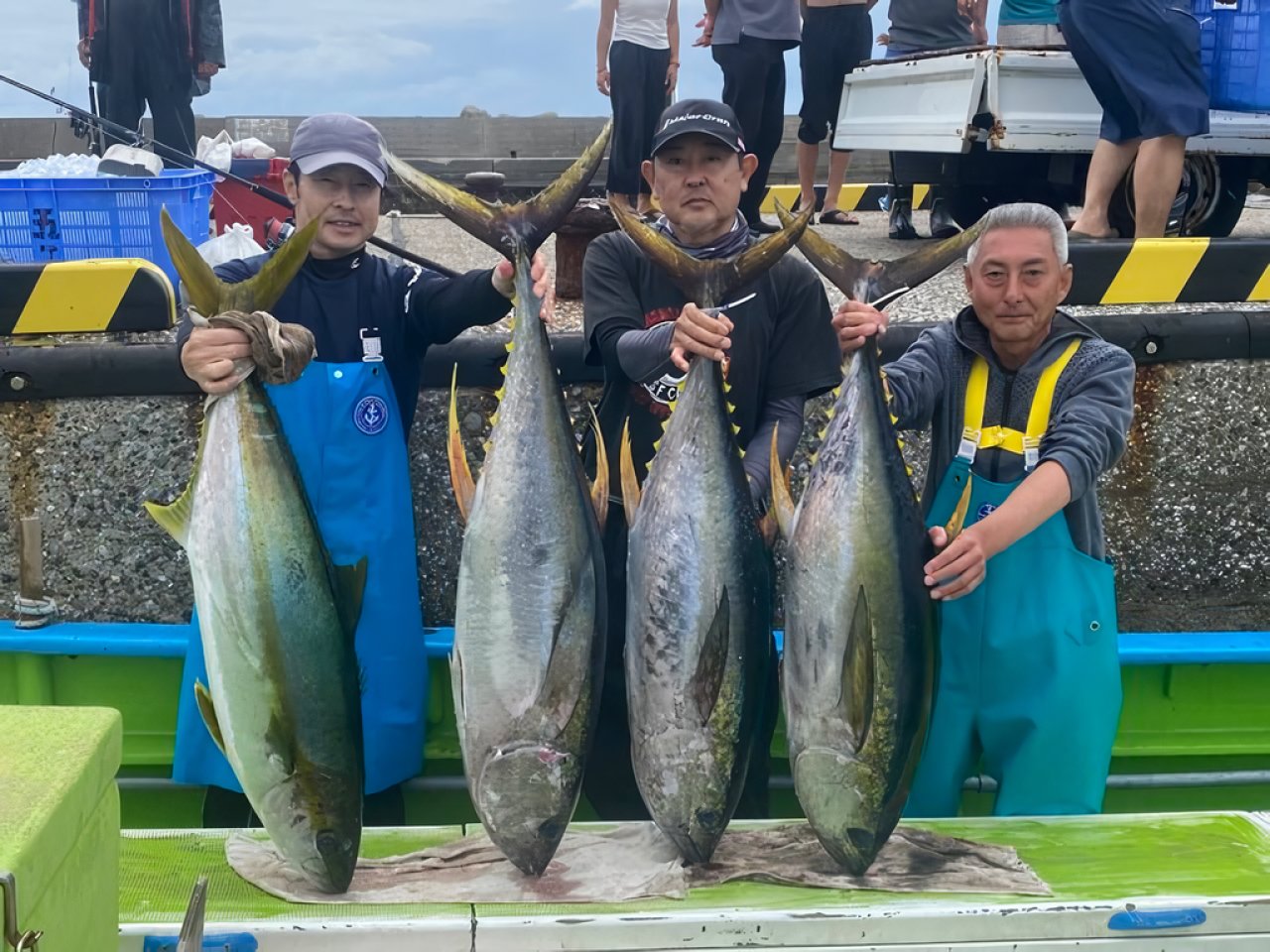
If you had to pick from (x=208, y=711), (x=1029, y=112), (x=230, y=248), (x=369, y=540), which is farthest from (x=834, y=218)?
(x=208, y=711)

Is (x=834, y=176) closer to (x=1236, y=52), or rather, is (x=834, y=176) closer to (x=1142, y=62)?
(x=1236, y=52)

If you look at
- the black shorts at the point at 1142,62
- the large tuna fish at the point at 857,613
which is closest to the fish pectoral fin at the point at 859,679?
the large tuna fish at the point at 857,613

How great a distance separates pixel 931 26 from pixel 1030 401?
491cm

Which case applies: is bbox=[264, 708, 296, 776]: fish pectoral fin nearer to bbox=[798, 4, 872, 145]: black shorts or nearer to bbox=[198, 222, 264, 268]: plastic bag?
bbox=[198, 222, 264, 268]: plastic bag

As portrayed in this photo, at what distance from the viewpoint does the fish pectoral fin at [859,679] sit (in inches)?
87.8

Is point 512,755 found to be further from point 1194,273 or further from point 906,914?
point 1194,273

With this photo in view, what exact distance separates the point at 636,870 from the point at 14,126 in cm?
1493

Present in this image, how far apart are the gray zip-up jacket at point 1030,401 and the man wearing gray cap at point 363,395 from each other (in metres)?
0.93

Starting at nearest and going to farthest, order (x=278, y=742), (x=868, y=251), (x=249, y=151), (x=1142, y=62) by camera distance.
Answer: (x=278, y=742) → (x=1142, y=62) → (x=868, y=251) → (x=249, y=151)

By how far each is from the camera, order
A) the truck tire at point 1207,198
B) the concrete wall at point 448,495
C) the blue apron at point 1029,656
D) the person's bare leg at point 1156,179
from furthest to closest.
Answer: the truck tire at point 1207,198 < the person's bare leg at point 1156,179 < the concrete wall at point 448,495 < the blue apron at point 1029,656

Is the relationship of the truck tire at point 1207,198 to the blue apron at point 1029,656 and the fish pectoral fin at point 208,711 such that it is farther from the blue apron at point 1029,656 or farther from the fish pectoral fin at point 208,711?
the fish pectoral fin at point 208,711

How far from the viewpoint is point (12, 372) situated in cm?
344

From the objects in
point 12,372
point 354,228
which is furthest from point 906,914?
point 12,372

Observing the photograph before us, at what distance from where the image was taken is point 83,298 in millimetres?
3572
